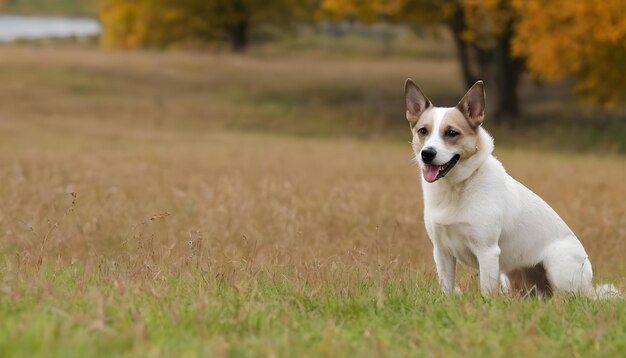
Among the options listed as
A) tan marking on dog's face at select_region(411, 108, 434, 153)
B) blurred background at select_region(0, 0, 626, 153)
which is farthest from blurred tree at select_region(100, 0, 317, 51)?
tan marking on dog's face at select_region(411, 108, 434, 153)

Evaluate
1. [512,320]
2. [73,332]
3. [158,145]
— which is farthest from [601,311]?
[158,145]

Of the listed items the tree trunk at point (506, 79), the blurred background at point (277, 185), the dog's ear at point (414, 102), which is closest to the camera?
the blurred background at point (277, 185)

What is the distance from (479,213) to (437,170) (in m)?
0.44

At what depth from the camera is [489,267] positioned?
754cm

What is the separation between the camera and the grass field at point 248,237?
17.9ft

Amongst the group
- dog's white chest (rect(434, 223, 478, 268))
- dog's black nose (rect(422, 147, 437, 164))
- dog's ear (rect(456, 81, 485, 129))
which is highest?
dog's ear (rect(456, 81, 485, 129))

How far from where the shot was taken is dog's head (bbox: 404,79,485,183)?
745 centimetres

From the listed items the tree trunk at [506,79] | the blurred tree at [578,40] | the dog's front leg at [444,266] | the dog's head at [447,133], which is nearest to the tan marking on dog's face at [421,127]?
the dog's head at [447,133]

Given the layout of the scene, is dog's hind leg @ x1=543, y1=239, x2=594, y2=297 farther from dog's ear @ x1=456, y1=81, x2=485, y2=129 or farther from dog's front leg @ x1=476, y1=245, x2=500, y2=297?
dog's ear @ x1=456, y1=81, x2=485, y2=129

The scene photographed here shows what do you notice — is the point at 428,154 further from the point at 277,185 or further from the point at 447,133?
the point at 277,185

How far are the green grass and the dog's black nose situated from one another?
0.98 meters

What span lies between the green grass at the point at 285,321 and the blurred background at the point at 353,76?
1962 cm

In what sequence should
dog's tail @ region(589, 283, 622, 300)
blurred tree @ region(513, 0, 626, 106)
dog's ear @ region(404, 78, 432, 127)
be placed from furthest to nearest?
blurred tree @ region(513, 0, 626, 106) < dog's ear @ region(404, 78, 432, 127) < dog's tail @ region(589, 283, 622, 300)

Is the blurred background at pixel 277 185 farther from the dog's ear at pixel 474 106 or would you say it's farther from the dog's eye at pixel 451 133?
the dog's ear at pixel 474 106
